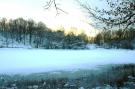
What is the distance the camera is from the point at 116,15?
21.6 ft

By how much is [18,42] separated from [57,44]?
48.3ft

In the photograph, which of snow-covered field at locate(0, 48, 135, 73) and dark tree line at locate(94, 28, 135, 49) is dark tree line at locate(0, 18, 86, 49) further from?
dark tree line at locate(94, 28, 135, 49)

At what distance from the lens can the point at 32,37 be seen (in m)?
111

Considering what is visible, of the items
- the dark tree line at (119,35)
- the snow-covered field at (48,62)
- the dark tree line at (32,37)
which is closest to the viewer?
the dark tree line at (119,35)

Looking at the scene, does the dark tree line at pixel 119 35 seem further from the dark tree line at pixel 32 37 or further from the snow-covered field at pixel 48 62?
the dark tree line at pixel 32 37

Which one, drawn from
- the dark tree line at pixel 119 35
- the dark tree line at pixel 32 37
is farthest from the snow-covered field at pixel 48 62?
the dark tree line at pixel 32 37

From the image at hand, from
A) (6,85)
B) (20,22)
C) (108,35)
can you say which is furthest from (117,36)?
(20,22)

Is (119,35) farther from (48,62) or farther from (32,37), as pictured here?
(32,37)

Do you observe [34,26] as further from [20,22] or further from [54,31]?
[54,31]

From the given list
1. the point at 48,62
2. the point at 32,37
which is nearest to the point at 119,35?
the point at 48,62

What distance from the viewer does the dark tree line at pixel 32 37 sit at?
106312mm

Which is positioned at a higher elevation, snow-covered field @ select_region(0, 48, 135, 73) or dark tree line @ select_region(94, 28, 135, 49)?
dark tree line @ select_region(94, 28, 135, 49)

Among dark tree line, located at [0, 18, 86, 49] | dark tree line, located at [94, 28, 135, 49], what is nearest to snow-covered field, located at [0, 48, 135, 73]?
dark tree line, located at [94, 28, 135, 49]

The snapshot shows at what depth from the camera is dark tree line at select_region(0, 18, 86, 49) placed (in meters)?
106
